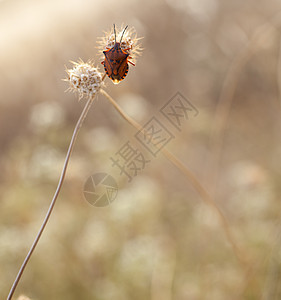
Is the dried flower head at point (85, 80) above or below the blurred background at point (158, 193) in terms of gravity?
below

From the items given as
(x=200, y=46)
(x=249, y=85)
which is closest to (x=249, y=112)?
(x=249, y=85)

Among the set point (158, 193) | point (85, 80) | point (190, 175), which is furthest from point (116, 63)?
point (158, 193)

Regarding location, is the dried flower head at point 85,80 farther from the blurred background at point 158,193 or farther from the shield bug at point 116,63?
the blurred background at point 158,193

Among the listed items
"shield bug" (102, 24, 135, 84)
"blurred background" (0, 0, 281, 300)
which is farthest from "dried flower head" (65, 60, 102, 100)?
"blurred background" (0, 0, 281, 300)

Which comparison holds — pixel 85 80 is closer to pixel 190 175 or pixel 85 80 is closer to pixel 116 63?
pixel 116 63

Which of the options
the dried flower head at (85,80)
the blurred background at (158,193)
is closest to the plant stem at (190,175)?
the dried flower head at (85,80)
